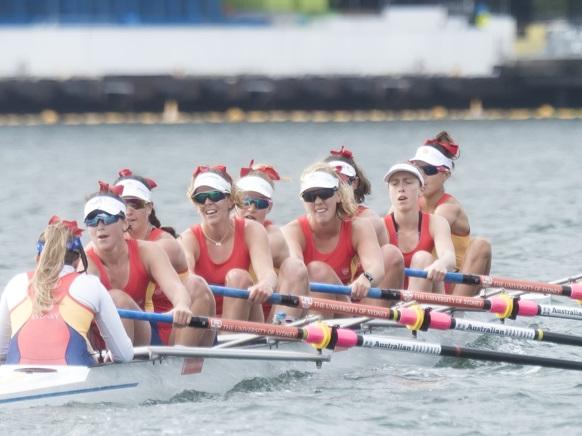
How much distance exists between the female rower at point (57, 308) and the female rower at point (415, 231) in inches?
142

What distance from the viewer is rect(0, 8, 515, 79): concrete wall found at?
49656 millimetres

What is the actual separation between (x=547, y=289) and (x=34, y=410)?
490cm

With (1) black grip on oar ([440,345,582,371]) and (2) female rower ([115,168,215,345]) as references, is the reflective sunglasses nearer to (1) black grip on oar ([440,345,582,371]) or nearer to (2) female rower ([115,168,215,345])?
(2) female rower ([115,168,215,345])

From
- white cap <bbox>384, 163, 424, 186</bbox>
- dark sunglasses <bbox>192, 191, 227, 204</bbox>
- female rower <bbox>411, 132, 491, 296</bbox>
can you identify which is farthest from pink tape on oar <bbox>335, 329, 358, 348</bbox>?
female rower <bbox>411, 132, 491, 296</bbox>

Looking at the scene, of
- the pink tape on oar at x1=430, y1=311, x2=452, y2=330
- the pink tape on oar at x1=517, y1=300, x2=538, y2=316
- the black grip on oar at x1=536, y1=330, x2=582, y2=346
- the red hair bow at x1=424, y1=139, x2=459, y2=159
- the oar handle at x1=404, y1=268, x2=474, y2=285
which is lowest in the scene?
the black grip on oar at x1=536, y1=330, x2=582, y2=346

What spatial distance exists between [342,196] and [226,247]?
1.02m

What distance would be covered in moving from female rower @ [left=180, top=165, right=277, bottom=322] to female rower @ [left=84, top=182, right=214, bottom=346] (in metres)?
0.59

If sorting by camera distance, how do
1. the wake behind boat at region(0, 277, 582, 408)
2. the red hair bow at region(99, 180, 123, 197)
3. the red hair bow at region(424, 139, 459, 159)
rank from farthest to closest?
the red hair bow at region(424, 139, 459, 159) < the red hair bow at region(99, 180, 123, 197) < the wake behind boat at region(0, 277, 582, 408)

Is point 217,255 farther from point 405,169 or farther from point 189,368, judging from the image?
point 405,169

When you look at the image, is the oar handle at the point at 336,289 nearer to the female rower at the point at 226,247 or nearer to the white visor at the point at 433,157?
the female rower at the point at 226,247

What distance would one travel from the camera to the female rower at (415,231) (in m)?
13.5

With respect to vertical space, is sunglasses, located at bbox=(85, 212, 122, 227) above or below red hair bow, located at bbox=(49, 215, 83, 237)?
above

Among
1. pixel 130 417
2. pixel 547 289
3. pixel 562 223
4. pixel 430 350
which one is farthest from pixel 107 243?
pixel 562 223

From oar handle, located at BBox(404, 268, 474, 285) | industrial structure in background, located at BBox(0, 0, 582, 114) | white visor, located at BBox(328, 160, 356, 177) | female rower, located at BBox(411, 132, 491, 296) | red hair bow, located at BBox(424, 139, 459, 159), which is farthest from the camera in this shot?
industrial structure in background, located at BBox(0, 0, 582, 114)
